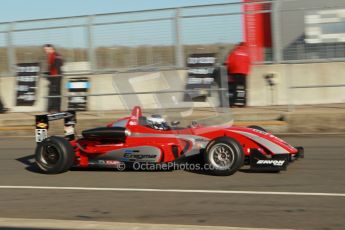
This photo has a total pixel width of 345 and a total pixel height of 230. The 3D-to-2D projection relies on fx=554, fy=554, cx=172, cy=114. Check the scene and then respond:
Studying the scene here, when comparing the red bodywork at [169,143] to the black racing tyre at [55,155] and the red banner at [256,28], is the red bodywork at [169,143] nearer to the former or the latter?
the black racing tyre at [55,155]

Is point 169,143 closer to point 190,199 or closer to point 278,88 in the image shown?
point 190,199

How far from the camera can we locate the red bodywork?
24.8ft

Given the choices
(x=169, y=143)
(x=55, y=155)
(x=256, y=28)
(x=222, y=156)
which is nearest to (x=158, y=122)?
(x=169, y=143)

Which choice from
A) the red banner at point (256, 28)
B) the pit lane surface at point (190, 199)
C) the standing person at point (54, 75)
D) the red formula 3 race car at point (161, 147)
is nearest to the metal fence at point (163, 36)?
the red banner at point (256, 28)

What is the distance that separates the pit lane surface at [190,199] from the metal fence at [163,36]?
611cm

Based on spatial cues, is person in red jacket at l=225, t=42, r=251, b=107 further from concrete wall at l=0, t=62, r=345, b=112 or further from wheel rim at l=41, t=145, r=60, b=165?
wheel rim at l=41, t=145, r=60, b=165

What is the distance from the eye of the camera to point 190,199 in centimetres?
634

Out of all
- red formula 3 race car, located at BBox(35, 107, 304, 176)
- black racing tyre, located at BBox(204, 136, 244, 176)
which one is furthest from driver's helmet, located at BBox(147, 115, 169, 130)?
black racing tyre, located at BBox(204, 136, 244, 176)

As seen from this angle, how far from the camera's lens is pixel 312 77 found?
14367 mm

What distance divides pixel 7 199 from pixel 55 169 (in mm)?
1379

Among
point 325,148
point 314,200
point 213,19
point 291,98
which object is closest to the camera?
point 314,200

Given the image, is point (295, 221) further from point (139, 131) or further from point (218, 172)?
point (139, 131)

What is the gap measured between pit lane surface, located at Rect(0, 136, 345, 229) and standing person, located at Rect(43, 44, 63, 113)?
18.8ft

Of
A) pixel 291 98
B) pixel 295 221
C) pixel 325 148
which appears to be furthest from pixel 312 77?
pixel 295 221
